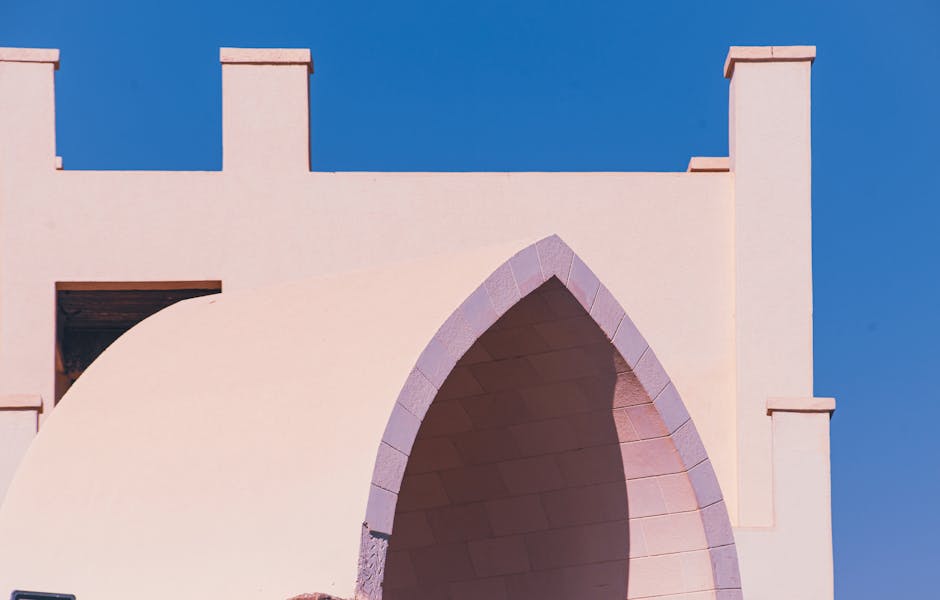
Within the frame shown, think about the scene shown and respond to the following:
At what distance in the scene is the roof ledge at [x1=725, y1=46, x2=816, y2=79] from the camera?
17312 millimetres

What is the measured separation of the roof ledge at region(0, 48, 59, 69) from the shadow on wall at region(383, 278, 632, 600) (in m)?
6.31

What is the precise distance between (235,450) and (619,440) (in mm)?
2955

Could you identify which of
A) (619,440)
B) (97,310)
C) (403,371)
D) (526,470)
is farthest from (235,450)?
(97,310)

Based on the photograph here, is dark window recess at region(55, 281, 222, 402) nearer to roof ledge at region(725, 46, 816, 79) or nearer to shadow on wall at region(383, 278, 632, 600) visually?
shadow on wall at region(383, 278, 632, 600)

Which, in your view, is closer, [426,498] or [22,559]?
[22,559]

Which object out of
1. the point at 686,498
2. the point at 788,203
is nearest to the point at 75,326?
the point at 788,203

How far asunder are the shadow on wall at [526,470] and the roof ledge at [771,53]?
242 inches

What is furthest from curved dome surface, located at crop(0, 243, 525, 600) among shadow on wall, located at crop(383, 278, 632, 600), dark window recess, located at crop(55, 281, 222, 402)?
dark window recess, located at crop(55, 281, 222, 402)

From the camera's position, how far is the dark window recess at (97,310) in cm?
1684

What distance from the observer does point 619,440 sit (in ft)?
39.4

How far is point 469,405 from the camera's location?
12.7m

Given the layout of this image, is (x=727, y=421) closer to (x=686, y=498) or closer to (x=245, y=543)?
(x=686, y=498)

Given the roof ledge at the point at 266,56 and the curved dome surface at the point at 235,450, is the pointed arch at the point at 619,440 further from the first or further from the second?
the roof ledge at the point at 266,56

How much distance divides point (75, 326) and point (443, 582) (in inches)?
261
